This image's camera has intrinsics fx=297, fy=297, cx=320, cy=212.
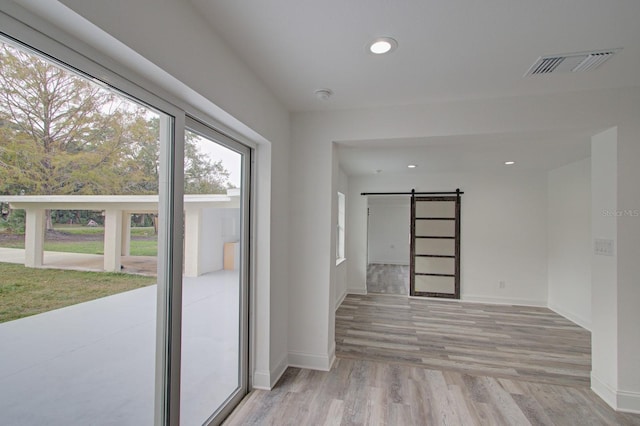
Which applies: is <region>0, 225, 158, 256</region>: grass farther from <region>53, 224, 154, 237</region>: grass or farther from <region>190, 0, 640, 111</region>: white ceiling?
<region>190, 0, 640, 111</region>: white ceiling

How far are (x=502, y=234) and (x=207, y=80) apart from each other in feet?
18.1

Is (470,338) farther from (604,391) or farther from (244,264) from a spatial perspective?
(244,264)

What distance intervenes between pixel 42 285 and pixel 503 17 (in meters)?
2.38

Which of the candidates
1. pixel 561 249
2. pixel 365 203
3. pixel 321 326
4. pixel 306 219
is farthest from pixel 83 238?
pixel 561 249

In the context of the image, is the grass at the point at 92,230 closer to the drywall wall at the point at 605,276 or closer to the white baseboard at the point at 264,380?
the white baseboard at the point at 264,380

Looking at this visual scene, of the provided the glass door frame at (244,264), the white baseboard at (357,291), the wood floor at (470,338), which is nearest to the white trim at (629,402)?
the wood floor at (470,338)

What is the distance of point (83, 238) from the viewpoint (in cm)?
121

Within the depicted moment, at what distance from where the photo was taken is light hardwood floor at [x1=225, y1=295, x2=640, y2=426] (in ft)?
7.16

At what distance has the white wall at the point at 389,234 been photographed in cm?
1055

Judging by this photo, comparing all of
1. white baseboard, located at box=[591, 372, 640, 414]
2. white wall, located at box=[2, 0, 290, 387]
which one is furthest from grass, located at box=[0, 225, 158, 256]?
white baseboard, located at box=[591, 372, 640, 414]

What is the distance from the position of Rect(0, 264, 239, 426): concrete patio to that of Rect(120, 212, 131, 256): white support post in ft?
0.56

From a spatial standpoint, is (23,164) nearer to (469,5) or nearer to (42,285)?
(42,285)

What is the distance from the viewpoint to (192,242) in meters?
1.81

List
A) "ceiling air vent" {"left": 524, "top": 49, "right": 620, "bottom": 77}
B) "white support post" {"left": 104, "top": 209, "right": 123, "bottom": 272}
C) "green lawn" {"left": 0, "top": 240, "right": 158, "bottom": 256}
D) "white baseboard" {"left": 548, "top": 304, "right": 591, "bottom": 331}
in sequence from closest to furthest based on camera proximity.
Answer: "green lawn" {"left": 0, "top": 240, "right": 158, "bottom": 256}
"white support post" {"left": 104, "top": 209, "right": 123, "bottom": 272}
"ceiling air vent" {"left": 524, "top": 49, "right": 620, "bottom": 77}
"white baseboard" {"left": 548, "top": 304, "right": 591, "bottom": 331}
